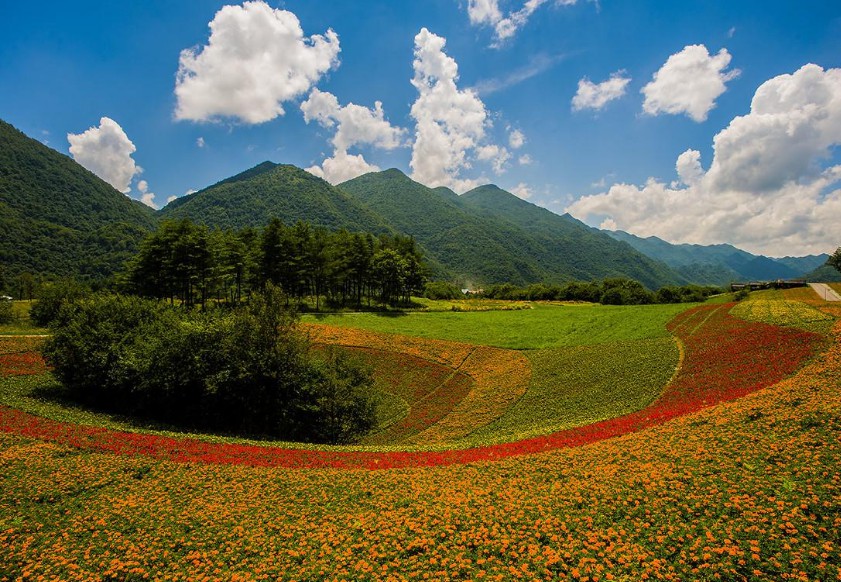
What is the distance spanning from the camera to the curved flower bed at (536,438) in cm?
2027

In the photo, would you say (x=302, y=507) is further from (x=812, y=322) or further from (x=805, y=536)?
(x=812, y=322)

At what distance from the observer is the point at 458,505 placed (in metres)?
13.2

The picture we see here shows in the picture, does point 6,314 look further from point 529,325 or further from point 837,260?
point 837,260

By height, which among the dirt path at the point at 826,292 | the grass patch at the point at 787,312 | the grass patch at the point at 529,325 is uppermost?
the dirt path at the point at 826,292

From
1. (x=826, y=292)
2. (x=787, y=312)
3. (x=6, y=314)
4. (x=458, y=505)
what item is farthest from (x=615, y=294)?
(x=6, y=314)

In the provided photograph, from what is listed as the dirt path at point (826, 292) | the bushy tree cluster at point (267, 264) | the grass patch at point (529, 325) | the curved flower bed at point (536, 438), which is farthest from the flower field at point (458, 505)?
the bushy tree cluster at point (267, 264)

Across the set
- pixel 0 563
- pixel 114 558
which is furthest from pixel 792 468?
pixel 0 563

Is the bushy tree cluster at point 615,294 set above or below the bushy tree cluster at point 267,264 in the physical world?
below

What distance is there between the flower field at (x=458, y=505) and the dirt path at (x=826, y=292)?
36993mm

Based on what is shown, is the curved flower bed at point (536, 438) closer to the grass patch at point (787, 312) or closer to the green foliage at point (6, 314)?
the grass patch at point (787, 312)

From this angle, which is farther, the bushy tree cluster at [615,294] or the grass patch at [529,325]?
the bushy tree cluster at [615,294]

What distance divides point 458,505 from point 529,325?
162 feet

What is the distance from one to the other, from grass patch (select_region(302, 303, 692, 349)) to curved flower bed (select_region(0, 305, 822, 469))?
1305 cm

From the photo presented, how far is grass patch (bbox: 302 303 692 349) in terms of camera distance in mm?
49906
